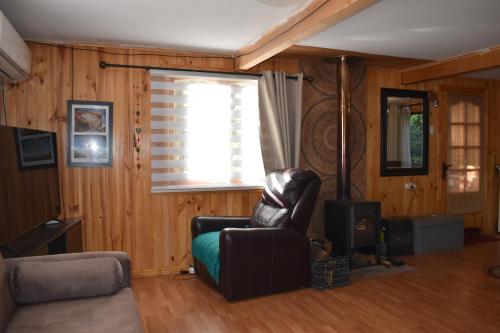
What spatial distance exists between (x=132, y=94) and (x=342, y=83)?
2204mm

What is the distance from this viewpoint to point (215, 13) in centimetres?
300

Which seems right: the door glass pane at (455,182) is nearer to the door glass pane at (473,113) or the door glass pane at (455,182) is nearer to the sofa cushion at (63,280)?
the door glass pane at (473,113)

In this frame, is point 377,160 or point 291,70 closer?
point 291,70

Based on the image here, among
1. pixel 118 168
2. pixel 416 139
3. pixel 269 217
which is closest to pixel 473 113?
pixel 416 139

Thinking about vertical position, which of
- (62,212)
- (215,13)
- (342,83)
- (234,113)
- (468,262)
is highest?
(215,13)

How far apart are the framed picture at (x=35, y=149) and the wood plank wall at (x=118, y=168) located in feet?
1.32

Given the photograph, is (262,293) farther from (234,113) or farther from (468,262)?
(468,262)

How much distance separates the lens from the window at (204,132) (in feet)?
13.0

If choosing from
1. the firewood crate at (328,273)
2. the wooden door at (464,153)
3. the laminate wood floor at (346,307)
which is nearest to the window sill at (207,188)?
the laminate wood floor at (346,307)

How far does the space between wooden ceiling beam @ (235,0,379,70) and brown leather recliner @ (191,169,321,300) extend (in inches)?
44.1

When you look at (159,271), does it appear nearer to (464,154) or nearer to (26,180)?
(26,180)

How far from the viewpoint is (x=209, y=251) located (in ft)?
11.0

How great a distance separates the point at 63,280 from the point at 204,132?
90.9 inches

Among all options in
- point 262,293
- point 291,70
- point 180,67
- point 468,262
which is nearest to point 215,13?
point 180,67
